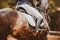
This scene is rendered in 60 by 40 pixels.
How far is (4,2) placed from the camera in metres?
19.0

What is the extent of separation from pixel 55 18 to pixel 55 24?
43 centimetres

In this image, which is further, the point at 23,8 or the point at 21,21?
the point at 23,8

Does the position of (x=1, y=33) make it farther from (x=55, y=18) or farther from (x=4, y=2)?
(x=55, y=18)

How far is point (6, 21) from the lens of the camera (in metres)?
5.43

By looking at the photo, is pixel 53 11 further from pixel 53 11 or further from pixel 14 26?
pixel 14 26

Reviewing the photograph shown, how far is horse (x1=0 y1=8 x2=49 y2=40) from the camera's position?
213 inches

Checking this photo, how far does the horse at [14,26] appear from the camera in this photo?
5410mm

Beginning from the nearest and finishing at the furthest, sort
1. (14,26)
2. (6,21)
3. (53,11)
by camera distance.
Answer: (6,21) → (14,26) → (53,11)

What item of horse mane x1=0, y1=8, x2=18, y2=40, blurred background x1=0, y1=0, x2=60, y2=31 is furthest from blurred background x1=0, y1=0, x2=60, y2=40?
horse mane x1=0, y1=8, x2=18, y2=40

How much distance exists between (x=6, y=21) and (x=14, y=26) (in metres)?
0.29

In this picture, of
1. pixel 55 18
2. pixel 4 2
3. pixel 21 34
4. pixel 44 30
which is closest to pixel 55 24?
pixel 55 18

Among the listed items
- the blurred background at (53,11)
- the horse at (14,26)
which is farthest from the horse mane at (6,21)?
the blurred background at (53,11)

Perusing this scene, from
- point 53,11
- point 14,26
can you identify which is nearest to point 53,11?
point 53,11

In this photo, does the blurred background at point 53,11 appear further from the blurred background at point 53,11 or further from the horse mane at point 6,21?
the horse mane at point 6,21
